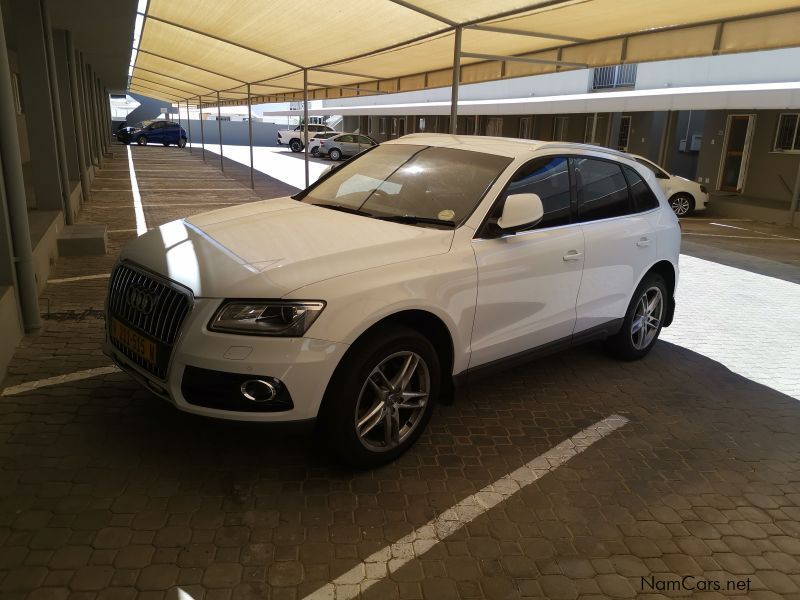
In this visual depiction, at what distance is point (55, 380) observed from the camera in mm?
4480

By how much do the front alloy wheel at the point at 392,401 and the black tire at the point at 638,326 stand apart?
2.40m

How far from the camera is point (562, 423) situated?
4.33 m

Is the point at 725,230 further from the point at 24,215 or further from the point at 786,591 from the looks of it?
the point at 24,215

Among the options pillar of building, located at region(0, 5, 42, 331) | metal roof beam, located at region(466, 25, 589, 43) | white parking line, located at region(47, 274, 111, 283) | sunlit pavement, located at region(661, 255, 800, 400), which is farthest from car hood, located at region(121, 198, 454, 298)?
metal roof beam, located at region(466, 25, 589, 43)

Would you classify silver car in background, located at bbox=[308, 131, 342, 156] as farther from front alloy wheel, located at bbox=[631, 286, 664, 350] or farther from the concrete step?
front alloy wheel, located at bbox=[631, 286, 664, 350]

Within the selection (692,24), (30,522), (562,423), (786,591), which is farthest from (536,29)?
(30,522)

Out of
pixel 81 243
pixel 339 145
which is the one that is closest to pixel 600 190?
pixel 81 243

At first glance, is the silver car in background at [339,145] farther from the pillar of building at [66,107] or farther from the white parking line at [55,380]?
the white parking line at [55,380]

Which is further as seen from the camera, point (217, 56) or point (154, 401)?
point (217, 56)

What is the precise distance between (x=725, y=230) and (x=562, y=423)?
475 inches

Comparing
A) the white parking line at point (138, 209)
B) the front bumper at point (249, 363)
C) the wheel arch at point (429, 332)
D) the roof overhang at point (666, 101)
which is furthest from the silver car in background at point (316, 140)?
the front bumper at point (249, 363)

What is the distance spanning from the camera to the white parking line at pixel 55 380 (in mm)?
4285

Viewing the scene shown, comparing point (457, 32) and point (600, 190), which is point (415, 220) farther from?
point (457, 32)

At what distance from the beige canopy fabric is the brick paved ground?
4.88m
